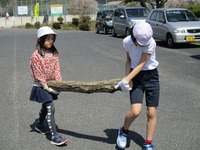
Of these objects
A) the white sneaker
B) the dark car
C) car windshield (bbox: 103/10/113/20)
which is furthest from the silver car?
the white sneaker

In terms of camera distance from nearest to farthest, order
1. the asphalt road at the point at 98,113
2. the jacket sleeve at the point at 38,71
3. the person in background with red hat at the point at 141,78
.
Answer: the person in background with red hat at the point at 141,78 → the jacket sleeve at the point at 38,71 → the asphalt road at the point at 98,113

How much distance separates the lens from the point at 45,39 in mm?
4324

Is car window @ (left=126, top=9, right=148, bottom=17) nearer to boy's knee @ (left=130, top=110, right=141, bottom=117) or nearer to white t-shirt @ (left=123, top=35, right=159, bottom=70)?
white t-shirt @ (left=123, top=35, right=159, bottom=70)

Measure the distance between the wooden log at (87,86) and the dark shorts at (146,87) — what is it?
9.9 inches

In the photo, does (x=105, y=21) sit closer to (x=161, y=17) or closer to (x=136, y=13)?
(x=136, y=13)

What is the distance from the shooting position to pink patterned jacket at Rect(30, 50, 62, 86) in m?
4.27

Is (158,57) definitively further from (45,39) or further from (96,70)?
(45,39)

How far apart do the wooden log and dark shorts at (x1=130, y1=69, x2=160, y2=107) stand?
25 cm

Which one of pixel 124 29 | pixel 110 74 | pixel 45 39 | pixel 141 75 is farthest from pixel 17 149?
pixel 124 29

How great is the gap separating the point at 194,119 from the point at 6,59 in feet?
29.5

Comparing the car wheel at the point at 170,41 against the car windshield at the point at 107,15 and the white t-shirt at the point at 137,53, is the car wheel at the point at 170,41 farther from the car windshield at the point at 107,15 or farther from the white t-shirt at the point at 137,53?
the white t-shirt at the point at 137,53

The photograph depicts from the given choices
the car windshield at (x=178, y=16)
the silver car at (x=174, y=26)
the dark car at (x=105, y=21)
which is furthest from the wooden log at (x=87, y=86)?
the dark car at (x=105, y=21)

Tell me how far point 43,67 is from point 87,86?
1.93 feet

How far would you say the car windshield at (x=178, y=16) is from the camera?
49.9ft
